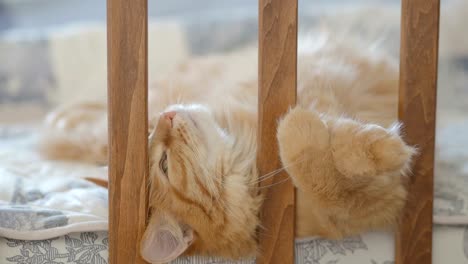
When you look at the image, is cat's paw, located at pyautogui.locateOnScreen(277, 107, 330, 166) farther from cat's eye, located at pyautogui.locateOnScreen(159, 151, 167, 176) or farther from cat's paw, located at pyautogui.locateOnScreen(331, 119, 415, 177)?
cat's eye, located at pyautogui.locateOnScreen(159, 151, 167, 176)

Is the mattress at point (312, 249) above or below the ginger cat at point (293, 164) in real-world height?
below

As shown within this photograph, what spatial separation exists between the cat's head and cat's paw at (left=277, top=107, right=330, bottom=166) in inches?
7.7

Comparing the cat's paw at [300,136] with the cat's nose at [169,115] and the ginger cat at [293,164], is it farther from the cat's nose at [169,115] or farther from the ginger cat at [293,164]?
the cat's nose at [169,115]

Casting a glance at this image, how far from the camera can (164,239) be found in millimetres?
1168

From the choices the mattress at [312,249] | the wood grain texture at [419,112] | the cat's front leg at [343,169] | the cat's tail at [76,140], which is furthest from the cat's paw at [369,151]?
the cat's tail at [76,140]

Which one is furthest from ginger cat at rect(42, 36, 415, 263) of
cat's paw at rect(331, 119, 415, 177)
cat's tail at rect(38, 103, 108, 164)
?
cat's tail at rect(38, 103, 108, 164)

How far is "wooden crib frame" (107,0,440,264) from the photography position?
108 centimetres

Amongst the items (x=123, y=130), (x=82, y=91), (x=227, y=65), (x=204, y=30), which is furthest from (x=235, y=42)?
(x=123, y=130)

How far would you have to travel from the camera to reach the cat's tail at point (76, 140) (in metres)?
1.73

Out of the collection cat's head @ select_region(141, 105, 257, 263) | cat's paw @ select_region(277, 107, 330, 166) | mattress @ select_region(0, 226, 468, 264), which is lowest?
mattress @ select_region(0, 226, 468, 264)

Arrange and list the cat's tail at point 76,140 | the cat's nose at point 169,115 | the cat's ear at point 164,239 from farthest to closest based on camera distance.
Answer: the cat's tail at point 76,140, the cat's nose at point 169,115, the cat's ear at point 164,239

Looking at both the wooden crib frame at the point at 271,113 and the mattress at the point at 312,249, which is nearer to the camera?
the wooden crib frame at the point at 271,113

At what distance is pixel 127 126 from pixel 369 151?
0.49 m

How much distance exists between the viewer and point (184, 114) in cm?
126
